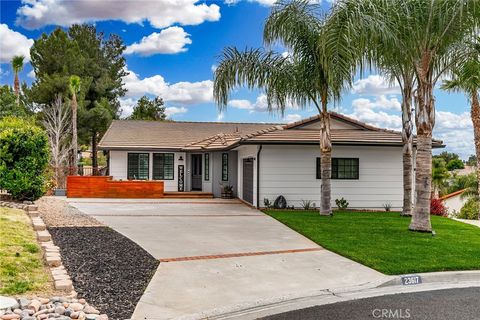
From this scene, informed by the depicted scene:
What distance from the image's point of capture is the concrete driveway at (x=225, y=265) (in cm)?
611

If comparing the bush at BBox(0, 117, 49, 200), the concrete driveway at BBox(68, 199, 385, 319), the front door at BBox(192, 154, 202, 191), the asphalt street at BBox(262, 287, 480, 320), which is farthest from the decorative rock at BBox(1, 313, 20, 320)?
the front door at BBox(192, 154, 202, 191)

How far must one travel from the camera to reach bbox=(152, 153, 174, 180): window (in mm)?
23766

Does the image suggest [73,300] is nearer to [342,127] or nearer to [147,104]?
[342,127]

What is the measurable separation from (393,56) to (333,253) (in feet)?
18.6

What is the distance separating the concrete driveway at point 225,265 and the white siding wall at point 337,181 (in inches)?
128

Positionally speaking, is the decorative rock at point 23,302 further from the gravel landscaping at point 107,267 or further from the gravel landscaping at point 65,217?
the gravel landscaping at point 65,217

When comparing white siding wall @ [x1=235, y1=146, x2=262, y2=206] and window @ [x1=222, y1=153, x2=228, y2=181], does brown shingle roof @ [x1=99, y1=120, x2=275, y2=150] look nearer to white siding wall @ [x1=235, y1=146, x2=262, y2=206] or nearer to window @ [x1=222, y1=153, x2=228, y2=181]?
window @ [x1=222, y1=153, x2=228, y2=181]

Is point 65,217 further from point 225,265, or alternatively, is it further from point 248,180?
point 248,180

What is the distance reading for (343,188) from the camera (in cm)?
1816

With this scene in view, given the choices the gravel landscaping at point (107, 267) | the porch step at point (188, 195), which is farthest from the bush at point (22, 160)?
the porch step at point (188, 195)

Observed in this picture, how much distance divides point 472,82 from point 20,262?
16.8 m

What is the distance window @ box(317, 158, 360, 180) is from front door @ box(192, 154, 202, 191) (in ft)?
28.9

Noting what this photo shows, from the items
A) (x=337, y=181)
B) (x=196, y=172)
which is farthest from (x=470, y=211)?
(x=196, y=172)

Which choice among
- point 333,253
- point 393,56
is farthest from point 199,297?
point 393,56
